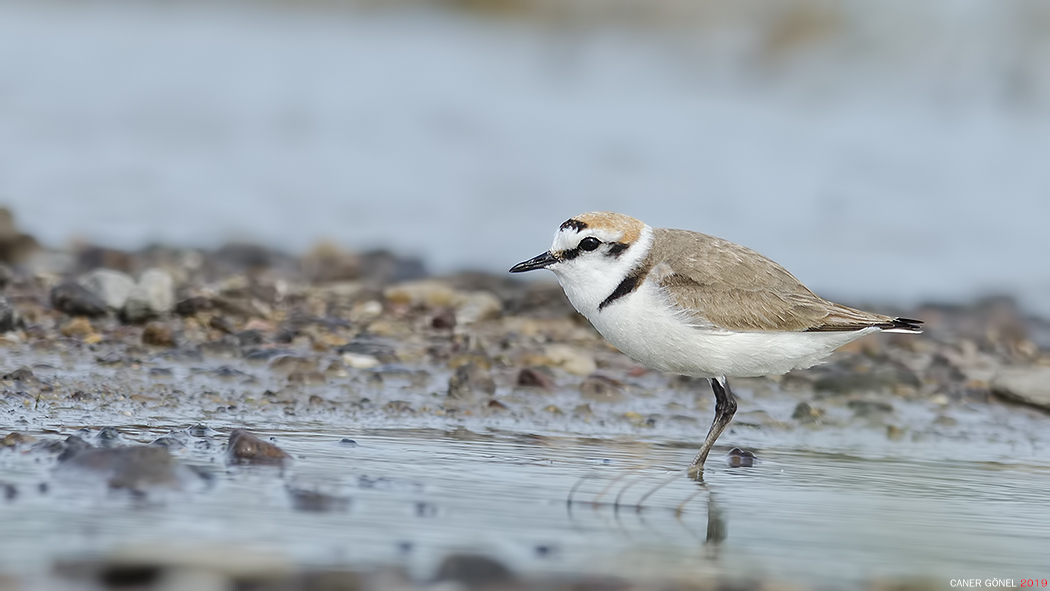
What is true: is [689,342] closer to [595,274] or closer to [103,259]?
[595,274]

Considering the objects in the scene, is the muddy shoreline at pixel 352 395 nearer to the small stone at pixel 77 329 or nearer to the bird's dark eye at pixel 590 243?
the small stone at pixel 77 329

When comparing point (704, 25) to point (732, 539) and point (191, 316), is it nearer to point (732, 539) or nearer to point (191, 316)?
point (191, 316)

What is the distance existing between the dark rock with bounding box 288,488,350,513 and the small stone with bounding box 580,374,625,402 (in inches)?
109

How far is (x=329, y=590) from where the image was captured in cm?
342

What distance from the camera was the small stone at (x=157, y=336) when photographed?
704 centimetres

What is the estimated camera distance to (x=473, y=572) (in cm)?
356

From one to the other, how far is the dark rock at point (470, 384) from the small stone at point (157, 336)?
151 centimetres

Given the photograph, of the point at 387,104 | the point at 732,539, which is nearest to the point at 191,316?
the point at 732,539

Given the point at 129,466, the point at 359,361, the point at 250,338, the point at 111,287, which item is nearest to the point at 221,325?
the point at 250,338

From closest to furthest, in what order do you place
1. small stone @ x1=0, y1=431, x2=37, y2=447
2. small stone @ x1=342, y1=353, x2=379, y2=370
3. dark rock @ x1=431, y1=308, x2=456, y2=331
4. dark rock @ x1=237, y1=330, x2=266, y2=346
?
1. small stone @ x1=0, y1=431, x2=37, y2=447
2. small stone @ x1=342, y1=353, x2=379, y2=370
3. dark rock @ x1=237, y1=330, x2=266, y2=346
4. dark rock @ x1=431, y1=308, x2=456, y2=331

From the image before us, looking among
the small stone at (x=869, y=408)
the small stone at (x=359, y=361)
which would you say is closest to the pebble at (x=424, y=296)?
the small stone at (x=359, y=361)

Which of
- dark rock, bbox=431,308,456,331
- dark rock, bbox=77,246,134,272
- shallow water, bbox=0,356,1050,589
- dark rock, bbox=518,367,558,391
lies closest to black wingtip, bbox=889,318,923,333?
shallow water, bbox=0,356,1050,589

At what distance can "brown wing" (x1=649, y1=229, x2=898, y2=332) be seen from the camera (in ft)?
18.6

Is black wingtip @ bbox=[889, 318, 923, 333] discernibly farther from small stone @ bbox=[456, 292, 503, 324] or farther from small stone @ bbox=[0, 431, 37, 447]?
small stone @ bbox=[0, 431, 37, 447]
